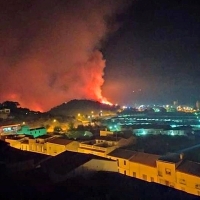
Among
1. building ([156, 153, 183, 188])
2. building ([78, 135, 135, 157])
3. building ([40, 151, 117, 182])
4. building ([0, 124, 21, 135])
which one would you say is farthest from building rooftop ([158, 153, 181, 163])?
building ([0, 124, 21, 135])

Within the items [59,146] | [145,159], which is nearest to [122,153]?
[145,159]

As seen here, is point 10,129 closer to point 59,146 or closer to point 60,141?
point 60,141

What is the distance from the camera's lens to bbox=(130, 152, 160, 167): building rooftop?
9648 mm

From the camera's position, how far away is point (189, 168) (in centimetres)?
855

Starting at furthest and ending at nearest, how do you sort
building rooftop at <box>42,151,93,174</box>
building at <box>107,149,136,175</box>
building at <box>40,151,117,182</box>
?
1. building at <box>107,149,136,175</box>
2. building rooftop at <box>42,151,93,174</box>
3. building at <box>40,151,117,182</box>

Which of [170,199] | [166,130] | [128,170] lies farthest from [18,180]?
[166,130]

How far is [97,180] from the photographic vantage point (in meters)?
6.15

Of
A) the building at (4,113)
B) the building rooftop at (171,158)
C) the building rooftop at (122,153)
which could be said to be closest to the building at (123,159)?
the building rooftop at (122,153)

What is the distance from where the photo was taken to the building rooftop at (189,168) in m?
8.23

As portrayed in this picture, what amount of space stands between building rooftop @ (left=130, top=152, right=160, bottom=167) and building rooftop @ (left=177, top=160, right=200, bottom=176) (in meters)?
1.01

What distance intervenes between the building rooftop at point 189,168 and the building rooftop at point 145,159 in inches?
39.7

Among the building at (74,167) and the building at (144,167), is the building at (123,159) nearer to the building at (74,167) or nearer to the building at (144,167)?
the building at (144,167)

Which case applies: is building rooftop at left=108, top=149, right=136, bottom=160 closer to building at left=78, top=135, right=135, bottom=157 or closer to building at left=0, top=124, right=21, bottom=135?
building at left=78, top=135, right=135, bottom=157

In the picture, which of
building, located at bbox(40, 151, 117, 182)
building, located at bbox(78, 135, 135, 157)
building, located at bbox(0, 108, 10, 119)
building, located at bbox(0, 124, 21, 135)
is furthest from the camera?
building, located at bbox(0, 108, 10, 119)
